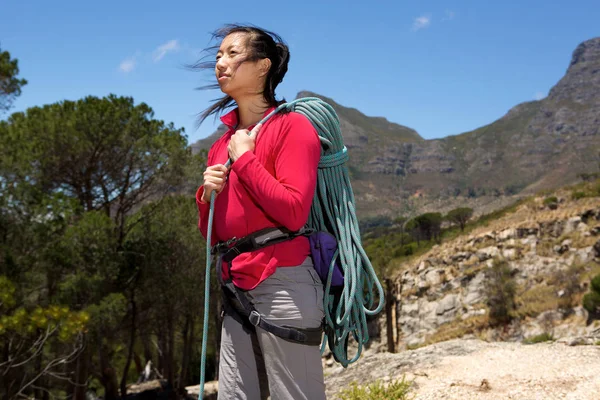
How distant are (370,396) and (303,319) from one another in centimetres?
276

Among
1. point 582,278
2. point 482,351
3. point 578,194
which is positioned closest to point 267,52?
point 482,351

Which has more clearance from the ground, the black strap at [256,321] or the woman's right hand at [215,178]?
the woman's right hand at [215,178]

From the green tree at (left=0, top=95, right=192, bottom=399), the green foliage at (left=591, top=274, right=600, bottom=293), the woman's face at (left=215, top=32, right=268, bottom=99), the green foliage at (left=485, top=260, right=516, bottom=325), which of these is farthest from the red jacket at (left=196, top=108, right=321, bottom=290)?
the green foliage at (left=485, top=260, right=516, bottom=325)

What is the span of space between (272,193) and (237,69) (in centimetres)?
59

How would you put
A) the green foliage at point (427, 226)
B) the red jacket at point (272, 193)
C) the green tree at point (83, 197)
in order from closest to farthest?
the red jacket at point (272, 193), the green tree at point (83, 197), the green foliage at point (427, 226)

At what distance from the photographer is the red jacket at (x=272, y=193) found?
173cm

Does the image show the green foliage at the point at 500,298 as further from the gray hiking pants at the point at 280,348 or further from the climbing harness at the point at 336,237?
the gray hiking pants at the point at 280,348

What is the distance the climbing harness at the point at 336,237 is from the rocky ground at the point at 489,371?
2858 mm

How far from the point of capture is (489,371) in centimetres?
506

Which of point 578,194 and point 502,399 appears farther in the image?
point 578,194

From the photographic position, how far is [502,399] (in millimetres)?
4230

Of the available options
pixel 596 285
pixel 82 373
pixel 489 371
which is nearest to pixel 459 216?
pixel 596 285

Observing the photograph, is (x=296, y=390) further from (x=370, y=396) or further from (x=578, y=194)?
(x=578, y=194)

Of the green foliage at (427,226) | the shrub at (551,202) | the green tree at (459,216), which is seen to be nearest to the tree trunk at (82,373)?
the shrub at (551,202)
